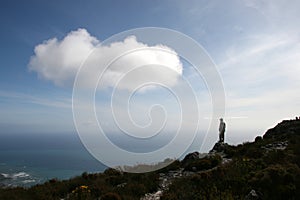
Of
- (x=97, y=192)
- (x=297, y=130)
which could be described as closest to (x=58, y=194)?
(x=97, y=192)

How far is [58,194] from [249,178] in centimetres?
888

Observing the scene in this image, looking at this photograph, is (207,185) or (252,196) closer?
(252,196)

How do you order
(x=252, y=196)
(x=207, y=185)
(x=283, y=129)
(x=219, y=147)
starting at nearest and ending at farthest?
(x=252, y=196), (x=207, y=185), (x=219, y=147), (x=283, y=129)

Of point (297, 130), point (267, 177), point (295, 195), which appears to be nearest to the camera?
point (295, 195)

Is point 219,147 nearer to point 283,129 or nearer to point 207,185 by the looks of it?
point 283,129

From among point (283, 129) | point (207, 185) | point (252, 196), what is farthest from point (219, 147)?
point (252, 196)

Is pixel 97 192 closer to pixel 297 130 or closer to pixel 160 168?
pixel 160 168

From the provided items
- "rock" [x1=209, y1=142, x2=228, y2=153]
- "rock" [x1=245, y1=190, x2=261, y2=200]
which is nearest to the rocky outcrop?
"rock" [x1=209, y1=142, x2=228, y2=153]

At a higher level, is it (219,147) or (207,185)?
(219,147)

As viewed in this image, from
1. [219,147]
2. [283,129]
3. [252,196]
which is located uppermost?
[283,129]

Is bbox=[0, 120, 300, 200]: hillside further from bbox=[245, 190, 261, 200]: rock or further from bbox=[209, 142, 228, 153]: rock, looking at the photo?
bbox=[209, 142, 228, 153]: rock

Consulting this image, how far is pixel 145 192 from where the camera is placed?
1069cm

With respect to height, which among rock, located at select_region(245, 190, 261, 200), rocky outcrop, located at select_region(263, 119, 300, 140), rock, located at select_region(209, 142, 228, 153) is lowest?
rock, located at select_region(245, 190, 261, 200)

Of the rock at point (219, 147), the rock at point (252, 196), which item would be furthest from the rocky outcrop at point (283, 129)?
the rock at point (252, 196)
